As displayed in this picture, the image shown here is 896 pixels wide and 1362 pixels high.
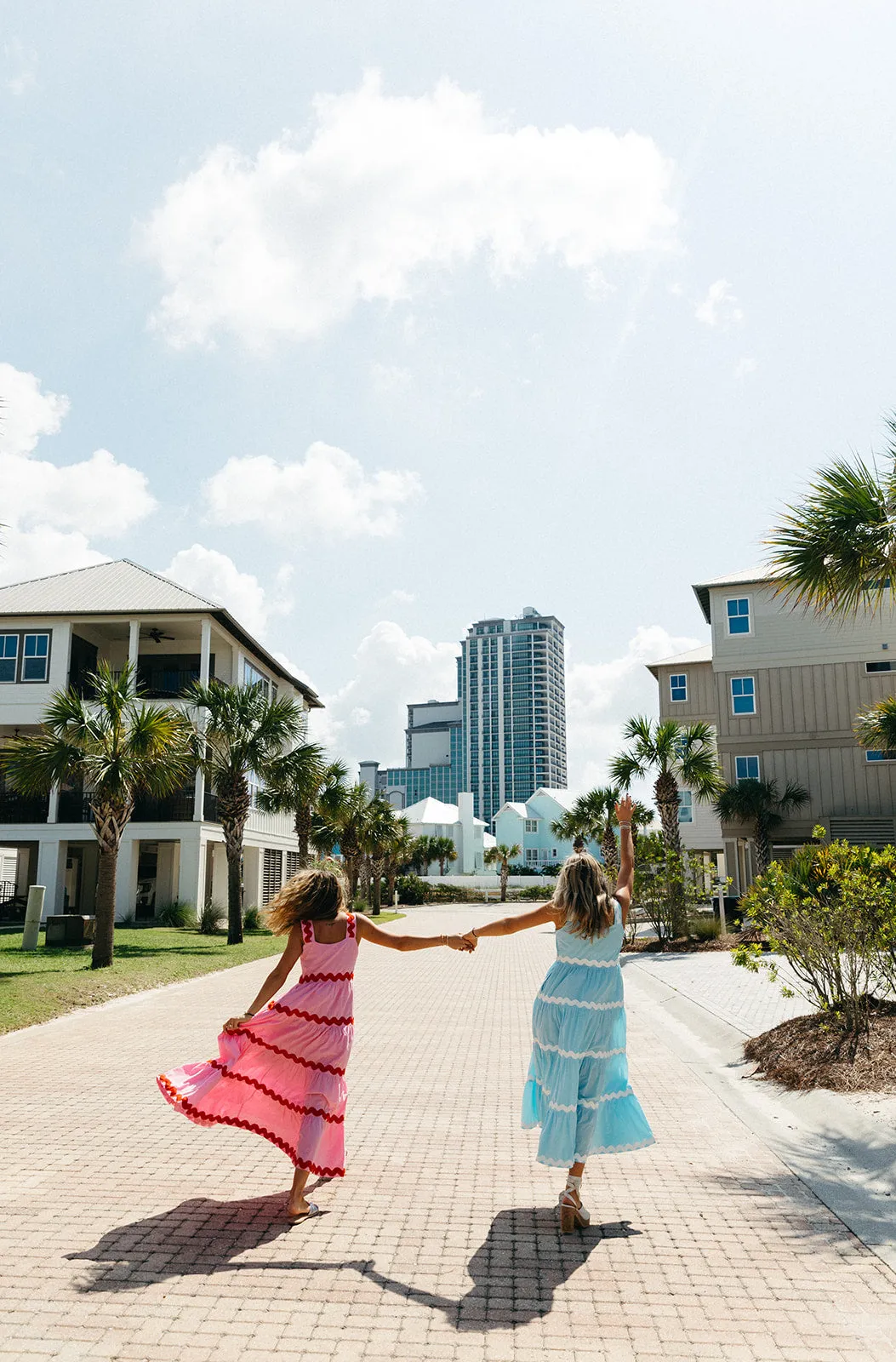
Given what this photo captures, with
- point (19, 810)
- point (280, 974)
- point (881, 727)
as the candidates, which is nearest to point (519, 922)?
point (280, 974)

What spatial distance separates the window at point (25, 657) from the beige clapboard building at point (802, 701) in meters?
22.2

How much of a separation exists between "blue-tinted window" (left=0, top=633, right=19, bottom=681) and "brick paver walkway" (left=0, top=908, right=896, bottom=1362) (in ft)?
90.2

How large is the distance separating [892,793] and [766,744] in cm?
407

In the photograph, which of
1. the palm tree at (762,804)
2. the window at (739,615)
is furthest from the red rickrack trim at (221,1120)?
the window at (739,615)

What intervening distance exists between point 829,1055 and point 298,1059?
15.5 feet

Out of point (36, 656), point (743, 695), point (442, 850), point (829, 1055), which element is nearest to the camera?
point (829, 1055)

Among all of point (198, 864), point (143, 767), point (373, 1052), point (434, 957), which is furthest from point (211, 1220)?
point (198, 864)

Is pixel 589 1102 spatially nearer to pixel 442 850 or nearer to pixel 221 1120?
pixel 221 1120

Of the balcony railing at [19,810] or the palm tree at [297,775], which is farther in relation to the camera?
the balcony railing at [19,810]

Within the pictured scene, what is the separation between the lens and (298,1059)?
481 centimetres

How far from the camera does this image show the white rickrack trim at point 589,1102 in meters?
4.55

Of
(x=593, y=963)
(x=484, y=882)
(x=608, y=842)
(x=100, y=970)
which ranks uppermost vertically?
(x=608, y=842)

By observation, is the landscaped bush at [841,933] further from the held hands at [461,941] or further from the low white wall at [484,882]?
the low white wall at [484,882]

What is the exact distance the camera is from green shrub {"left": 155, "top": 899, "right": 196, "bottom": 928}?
1135 inches
